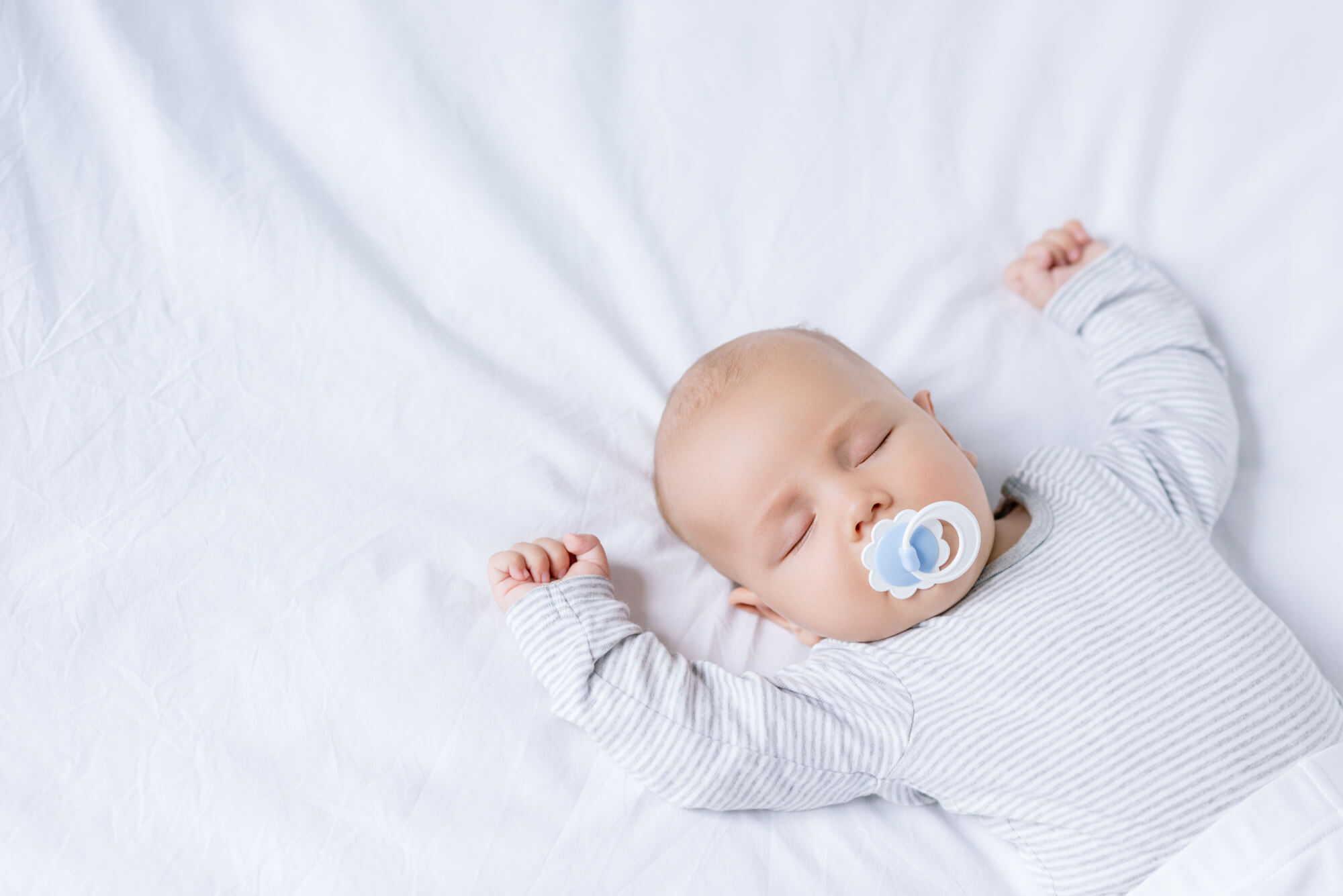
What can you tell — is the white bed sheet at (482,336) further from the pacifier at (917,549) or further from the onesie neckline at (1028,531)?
the pacifier at (917,549)

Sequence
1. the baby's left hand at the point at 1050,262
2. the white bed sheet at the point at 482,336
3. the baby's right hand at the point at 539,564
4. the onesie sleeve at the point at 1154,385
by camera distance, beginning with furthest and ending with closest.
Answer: the baby's left hand at the point at 1050,262 < the onesie sleeve at the point at 1154,385 < the baby's right hand at the point at 539,564 < the white bed sheet at the point at 482,336

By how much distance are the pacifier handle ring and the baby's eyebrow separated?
121mm

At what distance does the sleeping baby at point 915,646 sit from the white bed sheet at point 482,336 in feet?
0.22

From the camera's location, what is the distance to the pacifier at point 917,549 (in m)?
1.08

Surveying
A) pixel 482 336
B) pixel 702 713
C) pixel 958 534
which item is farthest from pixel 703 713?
pixel 482 336

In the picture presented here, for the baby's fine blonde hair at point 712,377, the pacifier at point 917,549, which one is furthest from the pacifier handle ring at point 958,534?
the baby's fine blonde hair at point 712,377

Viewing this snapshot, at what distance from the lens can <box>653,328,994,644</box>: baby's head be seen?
3.67 feet

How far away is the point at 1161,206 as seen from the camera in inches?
58.9

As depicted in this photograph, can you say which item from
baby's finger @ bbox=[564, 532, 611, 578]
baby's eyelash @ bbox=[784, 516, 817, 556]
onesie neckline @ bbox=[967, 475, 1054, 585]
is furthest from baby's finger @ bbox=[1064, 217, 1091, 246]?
baby's finger @ bbox=[564, 532, 611, 578]

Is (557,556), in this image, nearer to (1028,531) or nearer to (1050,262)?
(1028,531)

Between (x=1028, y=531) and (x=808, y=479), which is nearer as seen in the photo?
(x=808, y=479)

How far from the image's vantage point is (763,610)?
1.25m

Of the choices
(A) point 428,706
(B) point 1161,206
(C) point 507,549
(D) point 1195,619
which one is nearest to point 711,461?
(C) point 507,549

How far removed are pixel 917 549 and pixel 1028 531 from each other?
0.72 feet
